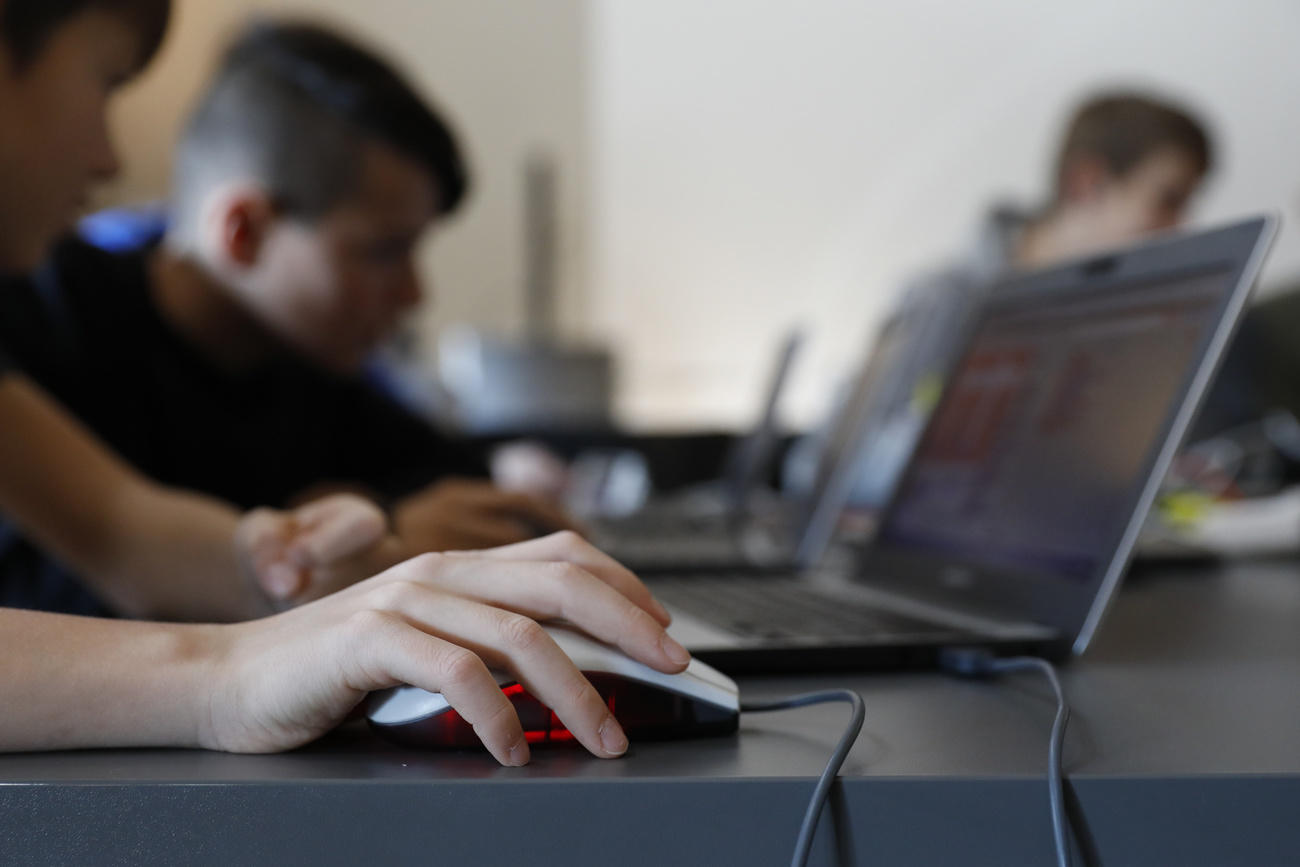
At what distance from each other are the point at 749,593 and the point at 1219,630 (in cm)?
30

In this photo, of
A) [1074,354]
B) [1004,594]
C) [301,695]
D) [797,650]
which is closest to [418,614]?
[301,695]

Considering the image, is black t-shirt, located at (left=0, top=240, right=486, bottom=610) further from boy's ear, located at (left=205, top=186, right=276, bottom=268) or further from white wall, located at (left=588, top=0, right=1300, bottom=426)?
white wall, located at (left=588, top=0, right=1300, bottom=426)

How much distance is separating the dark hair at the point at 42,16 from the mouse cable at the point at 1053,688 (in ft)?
2.36

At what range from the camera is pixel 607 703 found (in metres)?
0.41

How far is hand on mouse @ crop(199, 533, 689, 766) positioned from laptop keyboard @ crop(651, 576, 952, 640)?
A: 19 cm

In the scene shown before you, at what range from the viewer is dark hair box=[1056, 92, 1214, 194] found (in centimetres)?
218

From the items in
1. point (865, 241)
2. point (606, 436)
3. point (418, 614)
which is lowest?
point (606, 436)

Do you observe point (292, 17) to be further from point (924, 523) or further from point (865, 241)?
point (865, 241)

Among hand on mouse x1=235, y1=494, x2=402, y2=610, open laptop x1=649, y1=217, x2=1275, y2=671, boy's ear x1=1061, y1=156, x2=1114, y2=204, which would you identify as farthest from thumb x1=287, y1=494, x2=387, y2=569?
boy's ear x1=1061, y1=156, x2=1114, y2=204

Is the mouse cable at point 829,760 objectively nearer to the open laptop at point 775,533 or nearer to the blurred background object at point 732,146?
the open laptop at point 775,533

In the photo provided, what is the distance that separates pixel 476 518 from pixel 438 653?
1.40 ft

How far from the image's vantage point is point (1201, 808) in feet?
1.15

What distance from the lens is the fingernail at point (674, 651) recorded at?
0.41 meters

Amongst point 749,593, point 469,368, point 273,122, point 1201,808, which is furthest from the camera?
point 469,368
